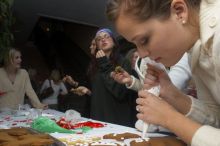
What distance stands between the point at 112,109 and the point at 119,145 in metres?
1.06

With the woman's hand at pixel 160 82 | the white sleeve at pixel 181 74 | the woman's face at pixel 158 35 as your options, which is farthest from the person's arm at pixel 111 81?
the woman's face at pixel 158 35

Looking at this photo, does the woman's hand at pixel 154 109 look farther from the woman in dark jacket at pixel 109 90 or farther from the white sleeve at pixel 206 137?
the woman in dark jacket at pixel 109 90

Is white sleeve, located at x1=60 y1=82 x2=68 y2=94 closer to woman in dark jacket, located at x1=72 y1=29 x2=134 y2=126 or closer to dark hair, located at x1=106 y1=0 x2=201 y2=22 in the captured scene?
woman in dark jacket, located at x1=72 y1=29 x2=134 y2=126

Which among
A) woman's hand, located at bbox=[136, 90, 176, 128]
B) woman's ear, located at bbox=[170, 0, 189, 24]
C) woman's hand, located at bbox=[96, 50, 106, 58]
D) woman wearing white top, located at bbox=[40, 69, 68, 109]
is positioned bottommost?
woman wearing white top, located at bbox=[40, 69, 68, 109]

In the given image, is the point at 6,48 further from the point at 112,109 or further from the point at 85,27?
the point at 85,27

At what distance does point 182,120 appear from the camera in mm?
874

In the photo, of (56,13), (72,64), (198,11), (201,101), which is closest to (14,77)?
(201,101)

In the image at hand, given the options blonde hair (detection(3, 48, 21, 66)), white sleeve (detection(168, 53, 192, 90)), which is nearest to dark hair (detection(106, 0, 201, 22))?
white sleeve (detection(168, 53, 192, 90))

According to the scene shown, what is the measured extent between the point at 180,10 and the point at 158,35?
8 centimetres

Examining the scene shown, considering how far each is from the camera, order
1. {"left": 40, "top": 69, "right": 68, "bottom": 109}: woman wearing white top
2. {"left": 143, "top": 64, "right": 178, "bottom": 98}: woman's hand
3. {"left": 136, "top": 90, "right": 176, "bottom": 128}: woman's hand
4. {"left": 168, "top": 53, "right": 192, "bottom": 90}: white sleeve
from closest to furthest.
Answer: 1. {"left": 136, "top": 90, "right": 176, "bottom": 128}: woman's hand
2. {"left": 143, "top": 64, "right": 178, "bottom": 98}: woman's hand
3. {"left": 168, "top": 53, "right": 192, "bottom": 90}: white sleeve
4. {"left": 40, "top": 69, "right": 68, "bottom": 109}: woman wearing white top

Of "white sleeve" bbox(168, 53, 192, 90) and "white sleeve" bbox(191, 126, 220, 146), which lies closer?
"white sleeve" bbox(191, 126, 220, 146)

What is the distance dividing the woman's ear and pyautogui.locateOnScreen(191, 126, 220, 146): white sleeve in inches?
10.1

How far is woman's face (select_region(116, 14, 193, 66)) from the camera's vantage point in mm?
846

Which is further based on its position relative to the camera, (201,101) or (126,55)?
(126,55)
